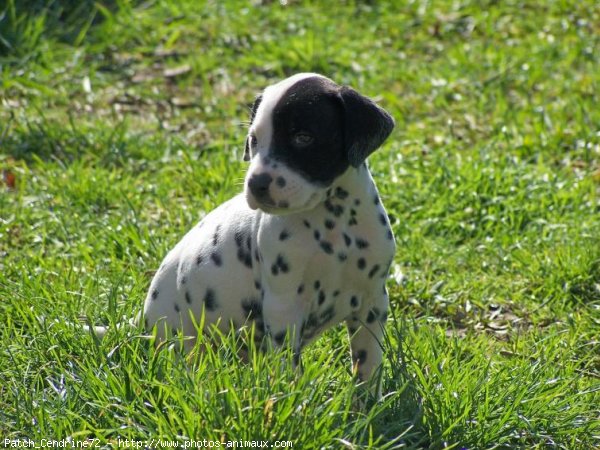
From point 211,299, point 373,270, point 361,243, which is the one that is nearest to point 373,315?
point 373,270

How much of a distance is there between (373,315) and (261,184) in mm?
791

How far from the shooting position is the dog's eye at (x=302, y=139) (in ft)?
12.0

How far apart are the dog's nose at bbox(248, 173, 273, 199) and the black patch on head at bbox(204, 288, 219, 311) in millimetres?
618

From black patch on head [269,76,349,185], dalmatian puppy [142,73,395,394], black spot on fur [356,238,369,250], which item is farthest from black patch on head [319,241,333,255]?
black patch on head [269,76,349,185]

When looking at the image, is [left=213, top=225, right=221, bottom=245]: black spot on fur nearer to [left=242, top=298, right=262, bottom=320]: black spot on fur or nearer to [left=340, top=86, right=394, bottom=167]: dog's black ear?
[left=242, top=298, right=262, bottom=320]: black spot on fur

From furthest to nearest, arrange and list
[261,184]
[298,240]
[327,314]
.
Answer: [327,314] < [298,240] < [261,184]

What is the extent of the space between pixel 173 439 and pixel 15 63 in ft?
16.8

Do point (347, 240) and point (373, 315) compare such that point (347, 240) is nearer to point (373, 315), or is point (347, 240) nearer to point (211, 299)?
point (373, 315)

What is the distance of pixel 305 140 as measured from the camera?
3672mm

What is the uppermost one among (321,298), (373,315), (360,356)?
(321,298)

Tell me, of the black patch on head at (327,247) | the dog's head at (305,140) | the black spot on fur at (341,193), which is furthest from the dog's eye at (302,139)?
the black patch on head at (327,247)

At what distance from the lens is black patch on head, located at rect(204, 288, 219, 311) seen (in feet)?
13.4

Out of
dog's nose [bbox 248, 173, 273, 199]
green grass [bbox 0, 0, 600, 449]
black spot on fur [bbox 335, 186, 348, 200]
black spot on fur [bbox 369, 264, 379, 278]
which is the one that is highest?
dog's nose [bbox 248, 173, 273, 199]

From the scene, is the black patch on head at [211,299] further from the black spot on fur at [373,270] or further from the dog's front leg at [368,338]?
the black spot on fur at [373,270]
